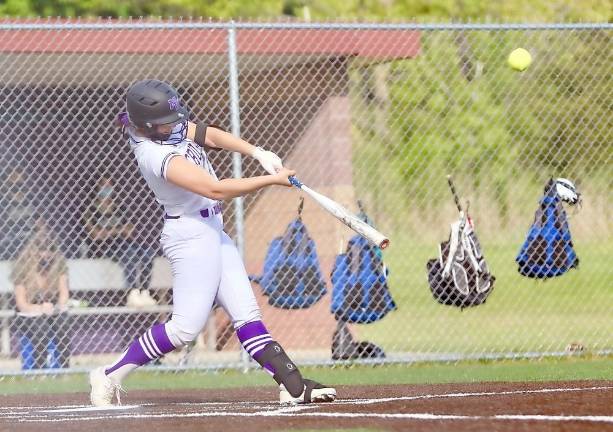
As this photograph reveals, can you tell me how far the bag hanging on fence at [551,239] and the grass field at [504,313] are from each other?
792mm

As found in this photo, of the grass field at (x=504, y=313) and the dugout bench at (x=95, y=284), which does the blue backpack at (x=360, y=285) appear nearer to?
the grass field at (x=504, y=313)

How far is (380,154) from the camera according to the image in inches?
923

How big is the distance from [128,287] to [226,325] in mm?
1099

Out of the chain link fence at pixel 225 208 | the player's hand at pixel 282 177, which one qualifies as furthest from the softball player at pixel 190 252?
the chain link fence at pixel 225 208

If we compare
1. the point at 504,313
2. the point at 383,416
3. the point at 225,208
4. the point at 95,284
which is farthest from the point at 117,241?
the point at 504,313

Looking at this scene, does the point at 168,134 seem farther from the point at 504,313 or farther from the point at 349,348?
the point at 504,313

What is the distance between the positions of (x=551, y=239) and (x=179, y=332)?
4.37m

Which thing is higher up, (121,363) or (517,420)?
(517,420)

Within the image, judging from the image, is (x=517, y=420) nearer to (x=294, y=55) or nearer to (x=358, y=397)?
(x=358, y=397)

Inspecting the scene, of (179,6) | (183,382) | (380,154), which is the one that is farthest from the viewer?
(179,6)

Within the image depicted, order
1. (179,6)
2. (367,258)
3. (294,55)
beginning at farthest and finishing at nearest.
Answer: (179,6), (294,55), (367,258)

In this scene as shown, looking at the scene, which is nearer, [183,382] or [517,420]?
[517,420]

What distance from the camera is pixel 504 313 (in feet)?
53.2

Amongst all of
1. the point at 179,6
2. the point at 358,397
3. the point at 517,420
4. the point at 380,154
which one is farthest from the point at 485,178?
the point at 517,420
